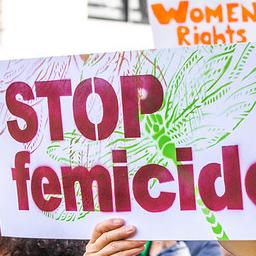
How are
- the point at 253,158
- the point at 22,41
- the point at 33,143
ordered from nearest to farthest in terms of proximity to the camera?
the point at 253,158 → the point at 33,143 → the point at 22,41

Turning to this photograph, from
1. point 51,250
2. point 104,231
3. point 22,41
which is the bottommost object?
point 51,250

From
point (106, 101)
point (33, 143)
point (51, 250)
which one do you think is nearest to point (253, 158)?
point (106, 101)

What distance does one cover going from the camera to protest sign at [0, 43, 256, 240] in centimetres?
115

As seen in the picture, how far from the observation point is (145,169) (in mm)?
1187

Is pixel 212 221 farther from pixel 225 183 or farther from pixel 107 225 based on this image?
pixel 107 225

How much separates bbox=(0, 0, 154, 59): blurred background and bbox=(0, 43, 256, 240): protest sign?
3.86 m

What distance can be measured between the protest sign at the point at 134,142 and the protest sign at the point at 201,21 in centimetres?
111

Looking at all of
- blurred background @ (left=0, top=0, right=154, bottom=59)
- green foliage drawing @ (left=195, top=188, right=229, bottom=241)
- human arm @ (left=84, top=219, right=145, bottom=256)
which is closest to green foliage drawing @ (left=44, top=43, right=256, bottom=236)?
green foliage drawing @ (left=195, top=188, right=229, bottom=241)

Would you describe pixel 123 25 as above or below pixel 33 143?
above

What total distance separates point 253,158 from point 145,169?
0.18 meters

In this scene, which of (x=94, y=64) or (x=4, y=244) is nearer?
(x=94, y=64)

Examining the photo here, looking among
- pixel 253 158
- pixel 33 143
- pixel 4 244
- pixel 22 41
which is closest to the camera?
pixel 253 158

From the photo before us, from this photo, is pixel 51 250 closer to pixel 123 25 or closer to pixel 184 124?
pixel 184 124

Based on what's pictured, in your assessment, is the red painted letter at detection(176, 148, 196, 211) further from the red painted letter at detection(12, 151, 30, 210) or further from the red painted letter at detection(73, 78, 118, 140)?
the red painted letter at detection(12, 151, 30, 210)
